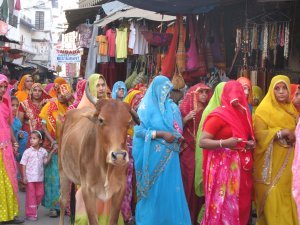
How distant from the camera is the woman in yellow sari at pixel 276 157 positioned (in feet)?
17.5

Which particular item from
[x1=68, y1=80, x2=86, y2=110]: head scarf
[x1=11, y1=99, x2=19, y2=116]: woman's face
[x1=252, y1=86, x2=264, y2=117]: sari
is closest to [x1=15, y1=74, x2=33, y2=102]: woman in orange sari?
[x1=11, y1=99, x2=19, y2=116]: woman's face

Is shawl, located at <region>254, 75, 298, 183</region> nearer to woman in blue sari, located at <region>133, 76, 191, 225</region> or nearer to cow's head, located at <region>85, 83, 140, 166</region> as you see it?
woman in blue sari, located at <region>133, 76, 191, 225</region>

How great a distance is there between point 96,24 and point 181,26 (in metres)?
3.41

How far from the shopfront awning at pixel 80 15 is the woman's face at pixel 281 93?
8.97 metres

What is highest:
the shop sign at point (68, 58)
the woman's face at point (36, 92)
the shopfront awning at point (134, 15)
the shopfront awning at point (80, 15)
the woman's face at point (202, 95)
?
the shopfront awning at point (80, 15)

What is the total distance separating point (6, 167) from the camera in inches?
282

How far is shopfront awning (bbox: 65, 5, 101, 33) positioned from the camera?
1395cm

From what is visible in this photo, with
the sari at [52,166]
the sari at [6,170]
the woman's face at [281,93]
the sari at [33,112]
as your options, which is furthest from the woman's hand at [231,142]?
the sari at [33,112]

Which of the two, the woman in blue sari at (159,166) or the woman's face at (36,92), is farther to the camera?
the woman's face at (36,92)

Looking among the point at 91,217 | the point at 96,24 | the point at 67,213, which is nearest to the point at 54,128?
the point at 67,213

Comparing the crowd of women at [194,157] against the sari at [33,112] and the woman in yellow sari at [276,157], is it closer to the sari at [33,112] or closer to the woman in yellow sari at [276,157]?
the woman in yellow sari at [276,157]

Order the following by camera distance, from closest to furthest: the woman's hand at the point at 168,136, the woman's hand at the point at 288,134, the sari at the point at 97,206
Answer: the woman's hand at the point at 288,134, the sari at the point at 97,206, the woman's hand at the point at 168,136

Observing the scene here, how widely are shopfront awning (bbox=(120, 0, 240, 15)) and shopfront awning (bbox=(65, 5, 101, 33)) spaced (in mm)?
6159

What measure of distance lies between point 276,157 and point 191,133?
137cm
